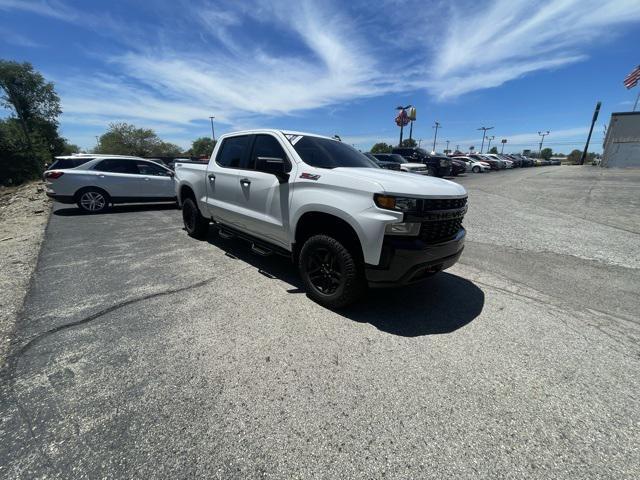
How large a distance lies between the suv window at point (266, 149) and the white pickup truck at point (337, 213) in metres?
0.02

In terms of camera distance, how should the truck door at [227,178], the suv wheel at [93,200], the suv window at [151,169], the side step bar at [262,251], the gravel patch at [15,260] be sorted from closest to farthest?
1. the gravel patch at [15,260]
2. the side step bar at [262,251]
3. the truck door at [227,178]
4. the suv wheel at [93,200]
5. the suv window at [151,169]

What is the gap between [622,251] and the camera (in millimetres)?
5387

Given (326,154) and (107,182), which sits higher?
(326,154)

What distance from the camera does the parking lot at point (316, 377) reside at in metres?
1.69

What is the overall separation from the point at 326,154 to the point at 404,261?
184 cm

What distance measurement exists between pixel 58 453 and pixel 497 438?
8.36 feet

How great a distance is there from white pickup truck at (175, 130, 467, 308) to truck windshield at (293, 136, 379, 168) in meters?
0.01

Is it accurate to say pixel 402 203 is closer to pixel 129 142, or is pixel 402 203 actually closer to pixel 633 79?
pixel 633 79

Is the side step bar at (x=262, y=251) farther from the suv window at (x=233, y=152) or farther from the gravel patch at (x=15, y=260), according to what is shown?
the gravel patch at (x=15, y=260)

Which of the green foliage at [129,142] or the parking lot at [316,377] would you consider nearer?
the parking lot at [316,377]

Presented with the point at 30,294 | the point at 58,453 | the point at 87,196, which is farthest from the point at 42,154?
the point at 58,453

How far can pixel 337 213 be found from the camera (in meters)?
3.00

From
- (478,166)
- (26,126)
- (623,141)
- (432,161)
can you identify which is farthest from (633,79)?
(26,126)

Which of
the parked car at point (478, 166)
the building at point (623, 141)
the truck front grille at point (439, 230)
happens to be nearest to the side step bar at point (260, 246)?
the truck front grille at point (439, 230)
